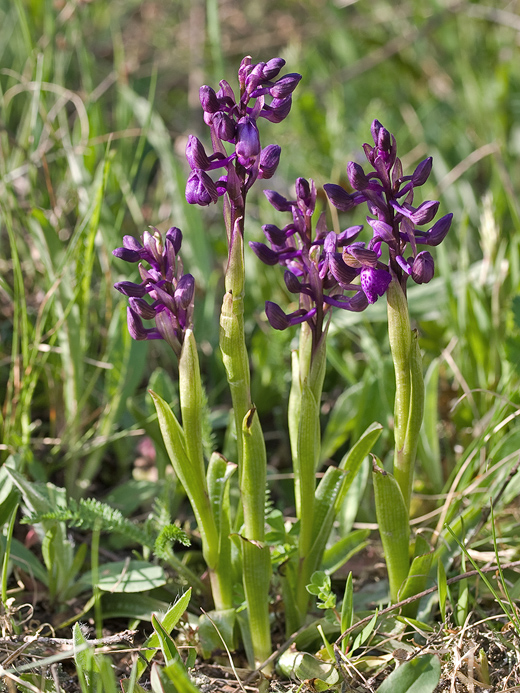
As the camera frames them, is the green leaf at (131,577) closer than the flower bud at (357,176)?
No

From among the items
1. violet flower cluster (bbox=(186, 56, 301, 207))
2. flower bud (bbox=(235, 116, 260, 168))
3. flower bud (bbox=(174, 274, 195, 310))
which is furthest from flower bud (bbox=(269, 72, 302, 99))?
flower bud (bbox=(174, 274, 195, 310))

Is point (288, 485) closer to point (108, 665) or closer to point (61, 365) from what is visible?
point (61, 365)

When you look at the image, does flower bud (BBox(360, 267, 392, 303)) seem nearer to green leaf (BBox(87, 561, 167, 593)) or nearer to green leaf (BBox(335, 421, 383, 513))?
green leaf (BBox(335, 421, 383, 513))

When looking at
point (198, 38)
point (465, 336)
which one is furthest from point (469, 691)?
point (198, 38)

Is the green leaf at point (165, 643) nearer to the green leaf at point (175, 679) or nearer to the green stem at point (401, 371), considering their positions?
the green leaf at point (175, 679)

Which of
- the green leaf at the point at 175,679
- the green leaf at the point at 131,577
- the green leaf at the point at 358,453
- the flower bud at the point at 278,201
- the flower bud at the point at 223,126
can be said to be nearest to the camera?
the green leaf at the point at 175,679

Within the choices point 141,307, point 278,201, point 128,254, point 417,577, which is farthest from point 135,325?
point 417,577

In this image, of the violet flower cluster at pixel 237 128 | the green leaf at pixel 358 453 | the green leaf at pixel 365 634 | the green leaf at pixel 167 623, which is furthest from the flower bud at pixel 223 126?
the green leaf at pixel 365 634
